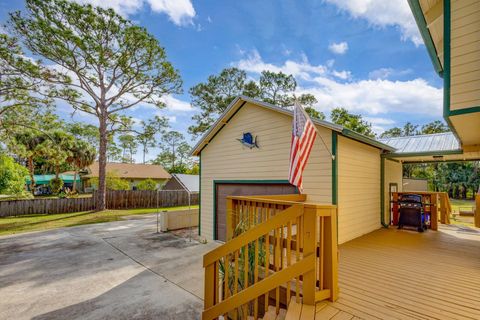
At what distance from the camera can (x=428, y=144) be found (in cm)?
796

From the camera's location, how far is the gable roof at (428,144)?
23.9 feet

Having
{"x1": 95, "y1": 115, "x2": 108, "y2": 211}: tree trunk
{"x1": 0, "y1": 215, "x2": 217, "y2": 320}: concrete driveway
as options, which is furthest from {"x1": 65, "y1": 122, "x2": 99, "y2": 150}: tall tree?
{"x1": 0, "y1": 215, "x2": 217, "y2": 320}: concrete driveway

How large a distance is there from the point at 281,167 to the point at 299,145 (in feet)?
10.2

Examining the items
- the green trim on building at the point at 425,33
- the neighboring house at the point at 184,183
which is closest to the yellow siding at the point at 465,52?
the green trim on building at the point at 425,33

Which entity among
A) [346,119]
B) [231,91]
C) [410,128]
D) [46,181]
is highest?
[231,91]

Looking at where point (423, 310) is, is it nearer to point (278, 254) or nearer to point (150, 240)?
point (278, 254)

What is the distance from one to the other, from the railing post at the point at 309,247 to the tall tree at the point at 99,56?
17338 millimetres

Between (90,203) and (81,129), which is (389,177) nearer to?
(90,203)

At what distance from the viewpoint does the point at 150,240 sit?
933 cm

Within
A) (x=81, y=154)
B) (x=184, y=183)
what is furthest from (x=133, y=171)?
(x=184, y=183)

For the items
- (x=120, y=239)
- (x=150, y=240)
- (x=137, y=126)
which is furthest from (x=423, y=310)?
(x=137, y=126)

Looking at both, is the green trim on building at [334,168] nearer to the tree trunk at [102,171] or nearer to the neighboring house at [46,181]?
the tree trunk at [102,171]

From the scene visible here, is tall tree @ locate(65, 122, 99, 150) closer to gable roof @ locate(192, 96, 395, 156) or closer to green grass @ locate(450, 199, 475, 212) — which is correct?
gable roof @ locate(192, 96, 395, 156)

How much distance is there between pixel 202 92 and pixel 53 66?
385 inches
